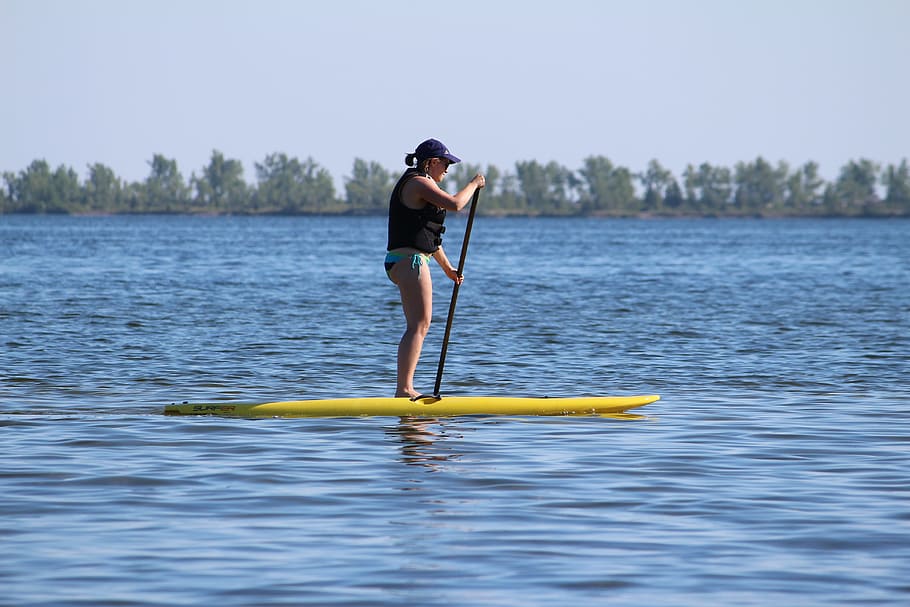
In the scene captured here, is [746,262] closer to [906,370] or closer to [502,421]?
[906,370]

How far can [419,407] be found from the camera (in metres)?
11.0

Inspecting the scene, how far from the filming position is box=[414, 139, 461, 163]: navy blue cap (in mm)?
10664

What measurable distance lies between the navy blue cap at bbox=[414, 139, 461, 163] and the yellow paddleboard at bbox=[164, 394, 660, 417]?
1917 mm

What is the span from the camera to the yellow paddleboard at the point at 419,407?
10.9m

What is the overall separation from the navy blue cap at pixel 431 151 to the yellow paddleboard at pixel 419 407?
1917mm

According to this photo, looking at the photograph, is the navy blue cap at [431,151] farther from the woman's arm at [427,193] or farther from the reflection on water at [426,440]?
the reflection on water at [426,440]

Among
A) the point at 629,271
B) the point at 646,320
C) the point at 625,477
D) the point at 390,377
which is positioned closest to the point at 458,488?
the point at 625,477

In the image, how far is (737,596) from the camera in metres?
5.78

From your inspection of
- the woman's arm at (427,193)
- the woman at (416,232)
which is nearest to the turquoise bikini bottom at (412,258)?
the woman at (416,232)

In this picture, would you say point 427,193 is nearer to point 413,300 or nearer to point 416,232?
point 416,232

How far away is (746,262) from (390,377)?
53340mm

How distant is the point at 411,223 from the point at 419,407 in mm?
1486

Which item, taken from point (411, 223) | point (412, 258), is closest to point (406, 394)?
point (412, 258)

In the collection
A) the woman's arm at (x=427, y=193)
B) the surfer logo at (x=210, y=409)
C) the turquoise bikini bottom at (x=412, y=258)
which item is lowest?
the surfer logo at (x=210, y=409)
